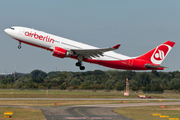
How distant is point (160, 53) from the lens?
5194cm

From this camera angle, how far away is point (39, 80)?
444 ft

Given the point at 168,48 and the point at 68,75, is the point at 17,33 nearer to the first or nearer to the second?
the point at 168,48

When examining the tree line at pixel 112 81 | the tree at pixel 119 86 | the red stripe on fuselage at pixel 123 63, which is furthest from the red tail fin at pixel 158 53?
the tree at pixel 119 86

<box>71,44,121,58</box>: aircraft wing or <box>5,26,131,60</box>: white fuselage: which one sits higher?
<box>5,26,131,60</box>: white fuselage

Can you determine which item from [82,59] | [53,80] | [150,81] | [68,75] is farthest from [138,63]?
[68,75]

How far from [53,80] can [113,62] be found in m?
85.2

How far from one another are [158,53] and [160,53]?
42 centimetres

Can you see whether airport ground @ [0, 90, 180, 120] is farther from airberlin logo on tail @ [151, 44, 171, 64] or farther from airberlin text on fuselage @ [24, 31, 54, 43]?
airberlin text on fuselage @ [24, 31, 54, 43]

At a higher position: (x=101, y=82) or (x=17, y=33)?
(x=17, y=33)

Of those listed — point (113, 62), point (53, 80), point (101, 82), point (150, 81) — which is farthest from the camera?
point (53, 80)

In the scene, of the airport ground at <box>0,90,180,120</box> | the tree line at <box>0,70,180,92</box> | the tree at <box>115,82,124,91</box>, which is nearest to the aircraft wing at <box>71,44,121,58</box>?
the airport ground at <box>0,90,180,120</box>

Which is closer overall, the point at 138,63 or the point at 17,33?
the point at 17,33

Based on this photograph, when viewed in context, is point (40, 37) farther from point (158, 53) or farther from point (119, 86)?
point (119, 86)

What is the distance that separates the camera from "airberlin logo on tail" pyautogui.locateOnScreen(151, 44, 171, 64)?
51438mm
